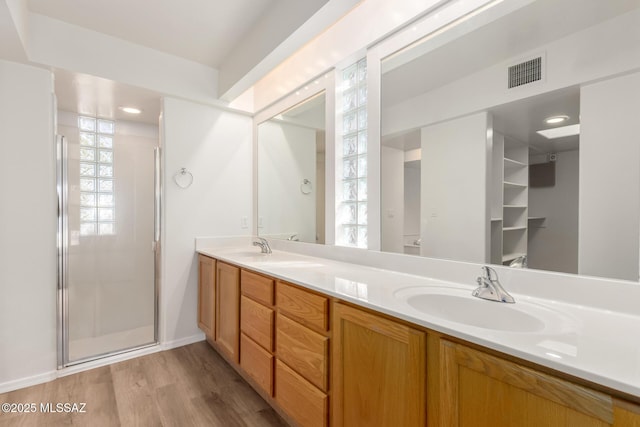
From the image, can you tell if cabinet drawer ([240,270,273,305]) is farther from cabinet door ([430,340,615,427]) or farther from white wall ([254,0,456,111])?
white wall ([254,0,456,111])

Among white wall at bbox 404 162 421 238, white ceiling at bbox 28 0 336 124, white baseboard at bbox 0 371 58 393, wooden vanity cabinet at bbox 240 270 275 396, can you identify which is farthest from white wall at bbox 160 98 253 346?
white wall at bbox 404 162 421 238

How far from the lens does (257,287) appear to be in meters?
1.78

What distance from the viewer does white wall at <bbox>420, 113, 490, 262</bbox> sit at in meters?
1.36

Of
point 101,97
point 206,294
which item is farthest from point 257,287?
point 101,97

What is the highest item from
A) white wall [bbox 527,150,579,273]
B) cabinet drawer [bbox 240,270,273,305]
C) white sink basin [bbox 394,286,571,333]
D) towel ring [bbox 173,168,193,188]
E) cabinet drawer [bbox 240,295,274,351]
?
towel ring [bbox 173,168,193,188]

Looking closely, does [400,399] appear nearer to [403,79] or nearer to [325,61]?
[403,79]

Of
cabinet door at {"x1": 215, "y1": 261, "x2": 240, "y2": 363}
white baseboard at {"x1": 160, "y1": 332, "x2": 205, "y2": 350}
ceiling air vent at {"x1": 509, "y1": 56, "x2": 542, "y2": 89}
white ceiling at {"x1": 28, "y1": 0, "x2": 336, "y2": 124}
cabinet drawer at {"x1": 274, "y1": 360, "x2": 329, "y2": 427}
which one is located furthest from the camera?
white baseboard at {"x1": 160, "y1": 332, "x2": 205, "y2": 350}

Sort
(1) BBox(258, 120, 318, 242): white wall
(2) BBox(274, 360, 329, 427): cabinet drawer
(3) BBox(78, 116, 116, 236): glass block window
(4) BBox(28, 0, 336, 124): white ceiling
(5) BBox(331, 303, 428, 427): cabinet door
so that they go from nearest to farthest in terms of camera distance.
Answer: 1. (5) BBox(331, 303, 428, 427): cabinet door
2. (2) BBox(274, 360, 329, 427): cabinet drawer
3. (4) BBox(28, 0, 336, 124): white ceiling
4. (1) BBox(258, 120, 318, 242): white wall
5. (3) BBox(78, 116, 116, 236): glass block window

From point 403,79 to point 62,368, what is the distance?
3128mm

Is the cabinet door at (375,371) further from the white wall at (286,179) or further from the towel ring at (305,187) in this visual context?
the towel ring at (305,187)

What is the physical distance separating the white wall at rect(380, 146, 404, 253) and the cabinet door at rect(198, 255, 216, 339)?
4.71 ft

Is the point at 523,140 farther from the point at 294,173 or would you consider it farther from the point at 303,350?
the point at 294,173

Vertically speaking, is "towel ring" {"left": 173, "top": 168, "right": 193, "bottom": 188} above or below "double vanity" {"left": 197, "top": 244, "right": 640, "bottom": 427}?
above

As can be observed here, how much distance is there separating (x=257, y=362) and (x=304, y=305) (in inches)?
25.6
